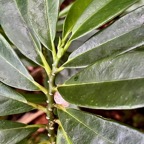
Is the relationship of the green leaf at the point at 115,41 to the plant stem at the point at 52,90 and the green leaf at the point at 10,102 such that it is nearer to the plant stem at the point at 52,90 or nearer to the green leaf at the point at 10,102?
the plant stem at the point at 52,90

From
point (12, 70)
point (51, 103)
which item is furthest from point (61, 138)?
point (12, 70)

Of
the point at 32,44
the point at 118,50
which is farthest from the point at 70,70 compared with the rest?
the point at 118,50

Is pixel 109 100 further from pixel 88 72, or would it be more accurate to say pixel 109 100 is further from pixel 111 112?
pixel 111 112

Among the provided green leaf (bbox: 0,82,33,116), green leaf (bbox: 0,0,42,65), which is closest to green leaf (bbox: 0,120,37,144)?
green leaf (bbox: 0,82,33,116)

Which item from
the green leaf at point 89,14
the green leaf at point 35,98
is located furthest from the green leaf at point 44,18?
the green leaf at point 35,98

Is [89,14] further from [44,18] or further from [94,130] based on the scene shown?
[94,130]

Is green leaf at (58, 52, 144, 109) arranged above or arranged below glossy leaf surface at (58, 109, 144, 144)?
above

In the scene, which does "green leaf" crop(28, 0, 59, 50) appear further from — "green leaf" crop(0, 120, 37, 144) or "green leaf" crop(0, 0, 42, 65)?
"green leaf" crop(0, 120, 37, 144)

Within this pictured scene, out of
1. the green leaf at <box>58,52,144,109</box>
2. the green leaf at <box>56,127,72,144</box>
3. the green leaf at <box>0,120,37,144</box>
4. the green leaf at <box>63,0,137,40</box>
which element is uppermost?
the green leaf at <box>63,0,137,40</box>
